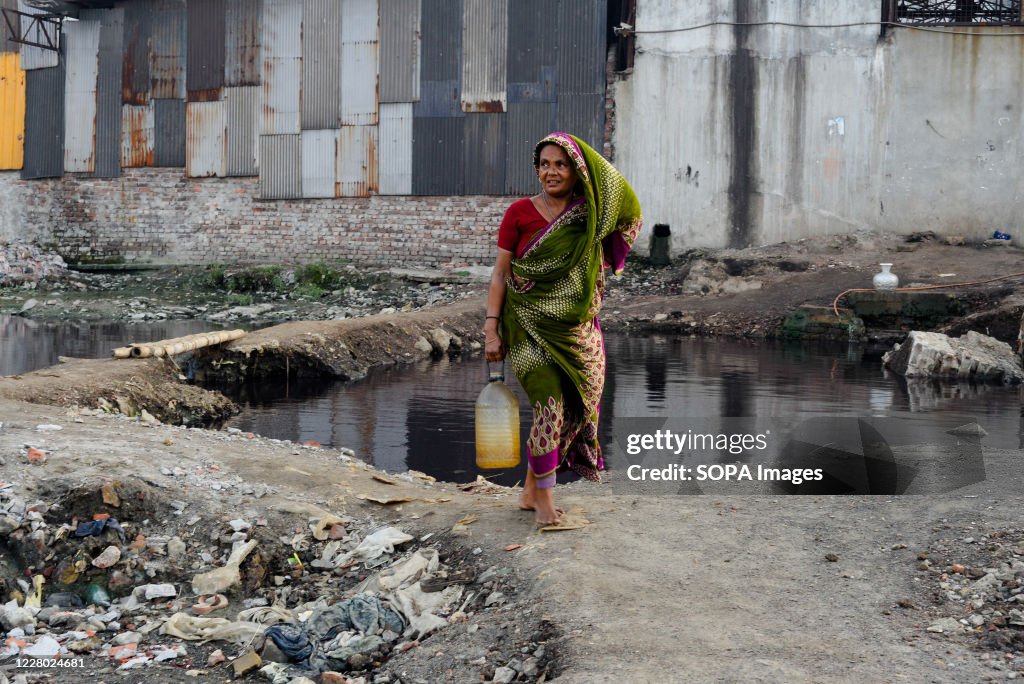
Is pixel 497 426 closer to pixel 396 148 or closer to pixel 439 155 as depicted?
pixel 439 155

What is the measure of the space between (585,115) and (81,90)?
429 inches

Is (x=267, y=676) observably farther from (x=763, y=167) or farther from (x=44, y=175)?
(x=44, y=175)

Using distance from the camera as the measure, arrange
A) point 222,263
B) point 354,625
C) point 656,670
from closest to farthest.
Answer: point 656,670 → point 354,625 → point 222,263

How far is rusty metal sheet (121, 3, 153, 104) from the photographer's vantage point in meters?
21.8

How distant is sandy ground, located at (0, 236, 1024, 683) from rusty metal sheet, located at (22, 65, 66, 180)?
1808 centimetres

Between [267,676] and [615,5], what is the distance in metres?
18.1

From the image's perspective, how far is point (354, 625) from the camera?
364 centimetres

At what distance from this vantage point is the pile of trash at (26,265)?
2086cm

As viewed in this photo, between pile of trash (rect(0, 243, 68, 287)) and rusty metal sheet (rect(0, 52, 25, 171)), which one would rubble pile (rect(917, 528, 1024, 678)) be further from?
rusty metal sheet (rect(0, 52, 25, 171))

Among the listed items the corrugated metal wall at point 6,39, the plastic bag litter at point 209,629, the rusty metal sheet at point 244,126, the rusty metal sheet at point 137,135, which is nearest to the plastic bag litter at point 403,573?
the plastic bag litter at point 209,629

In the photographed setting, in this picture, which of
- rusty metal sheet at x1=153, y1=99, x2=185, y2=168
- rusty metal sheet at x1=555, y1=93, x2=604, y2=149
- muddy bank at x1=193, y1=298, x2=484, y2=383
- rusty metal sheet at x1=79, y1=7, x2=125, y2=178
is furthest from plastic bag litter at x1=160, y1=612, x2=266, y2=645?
rusty metal sheet at x1=79, y1=7, x2=125, y2=178

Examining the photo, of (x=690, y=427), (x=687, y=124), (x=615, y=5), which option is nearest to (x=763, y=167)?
(x=687, y=124)

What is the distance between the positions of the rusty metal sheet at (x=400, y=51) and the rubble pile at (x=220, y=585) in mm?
15754

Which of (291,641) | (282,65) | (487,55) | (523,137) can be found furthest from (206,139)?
(291,641)
